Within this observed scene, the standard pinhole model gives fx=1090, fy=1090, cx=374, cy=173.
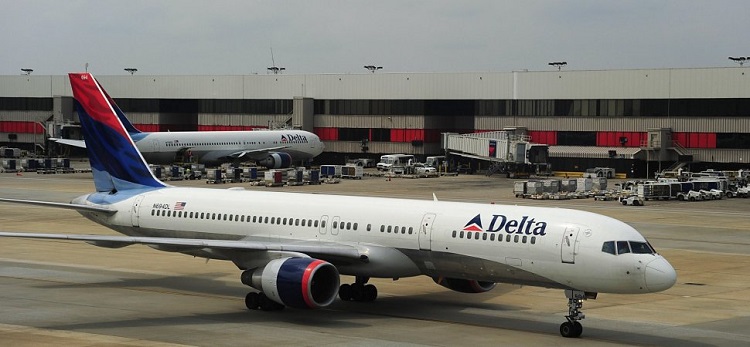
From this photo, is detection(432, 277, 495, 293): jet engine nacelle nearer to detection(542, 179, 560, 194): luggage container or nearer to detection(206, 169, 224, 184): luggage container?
detection(542, 179, 560, 194): luggage container

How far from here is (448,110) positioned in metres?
136

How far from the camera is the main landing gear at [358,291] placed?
1560 inches

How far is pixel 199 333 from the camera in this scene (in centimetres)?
A: 3338

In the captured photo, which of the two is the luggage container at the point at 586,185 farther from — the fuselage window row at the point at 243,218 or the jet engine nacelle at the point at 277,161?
the fuselage window row at the point at 243,218

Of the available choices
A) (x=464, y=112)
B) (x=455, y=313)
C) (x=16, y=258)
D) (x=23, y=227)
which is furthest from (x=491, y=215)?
(x=464, y=112)

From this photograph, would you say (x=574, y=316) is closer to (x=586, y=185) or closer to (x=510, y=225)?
(x=510, y=225)

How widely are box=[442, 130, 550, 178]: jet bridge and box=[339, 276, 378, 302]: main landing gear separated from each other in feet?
258

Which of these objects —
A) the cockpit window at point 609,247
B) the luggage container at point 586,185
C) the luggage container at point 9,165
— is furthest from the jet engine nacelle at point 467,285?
the luggage container at point 9,165

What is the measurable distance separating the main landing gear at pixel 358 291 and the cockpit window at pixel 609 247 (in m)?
9.96

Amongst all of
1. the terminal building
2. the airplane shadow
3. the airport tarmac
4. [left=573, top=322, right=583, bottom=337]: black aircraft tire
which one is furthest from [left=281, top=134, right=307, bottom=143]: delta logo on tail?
[left=573, top=322, right=583, bottom=337]: black aircraft tire

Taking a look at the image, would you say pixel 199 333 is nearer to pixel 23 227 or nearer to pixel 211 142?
pixel 23 227

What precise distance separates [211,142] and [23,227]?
55.0 meters

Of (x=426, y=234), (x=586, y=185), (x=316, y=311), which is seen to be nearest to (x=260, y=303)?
(x=316, y=311)

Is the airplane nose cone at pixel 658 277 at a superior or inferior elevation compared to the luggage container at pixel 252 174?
inferior
